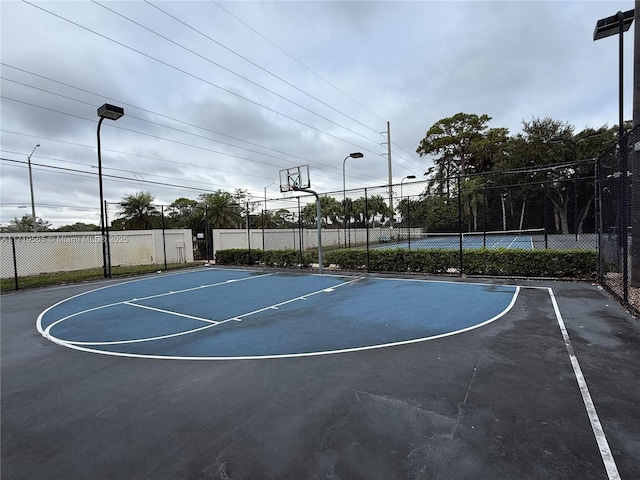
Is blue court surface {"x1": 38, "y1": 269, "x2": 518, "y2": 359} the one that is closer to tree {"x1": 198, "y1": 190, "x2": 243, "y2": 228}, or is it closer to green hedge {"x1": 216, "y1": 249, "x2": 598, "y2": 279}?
green hedge {"x1": 216, "y1": 249, "x2": 598, "y2": 279}

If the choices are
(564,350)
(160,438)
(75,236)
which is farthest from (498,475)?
(75,236)

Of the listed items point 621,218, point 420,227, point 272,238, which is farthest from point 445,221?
point 621,218

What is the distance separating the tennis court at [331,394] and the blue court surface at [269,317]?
6 centimetres

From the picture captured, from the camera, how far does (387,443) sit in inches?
103

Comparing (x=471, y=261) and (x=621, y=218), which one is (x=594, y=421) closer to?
(x=621, y=218)

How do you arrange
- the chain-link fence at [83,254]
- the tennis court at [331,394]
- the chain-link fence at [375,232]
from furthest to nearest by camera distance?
the chain-link fence at [83,254] → the chain-link fence at [375,232] → the tennis court at [331,394]

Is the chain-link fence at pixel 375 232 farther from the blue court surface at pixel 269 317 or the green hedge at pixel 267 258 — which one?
the blue court surface at pixel 269 317

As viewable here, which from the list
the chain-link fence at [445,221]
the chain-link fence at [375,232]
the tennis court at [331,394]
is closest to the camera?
the tennis court at [331,394]

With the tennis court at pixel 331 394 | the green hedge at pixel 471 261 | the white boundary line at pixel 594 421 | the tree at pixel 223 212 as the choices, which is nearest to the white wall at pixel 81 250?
the tree at pixel 223 212

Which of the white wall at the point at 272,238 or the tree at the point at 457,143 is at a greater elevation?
the tree at the point at 457,143

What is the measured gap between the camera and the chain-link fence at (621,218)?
21.7ft

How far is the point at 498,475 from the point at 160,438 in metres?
2.66

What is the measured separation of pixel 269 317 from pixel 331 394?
359 cm

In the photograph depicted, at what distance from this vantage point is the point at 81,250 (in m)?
18.1
